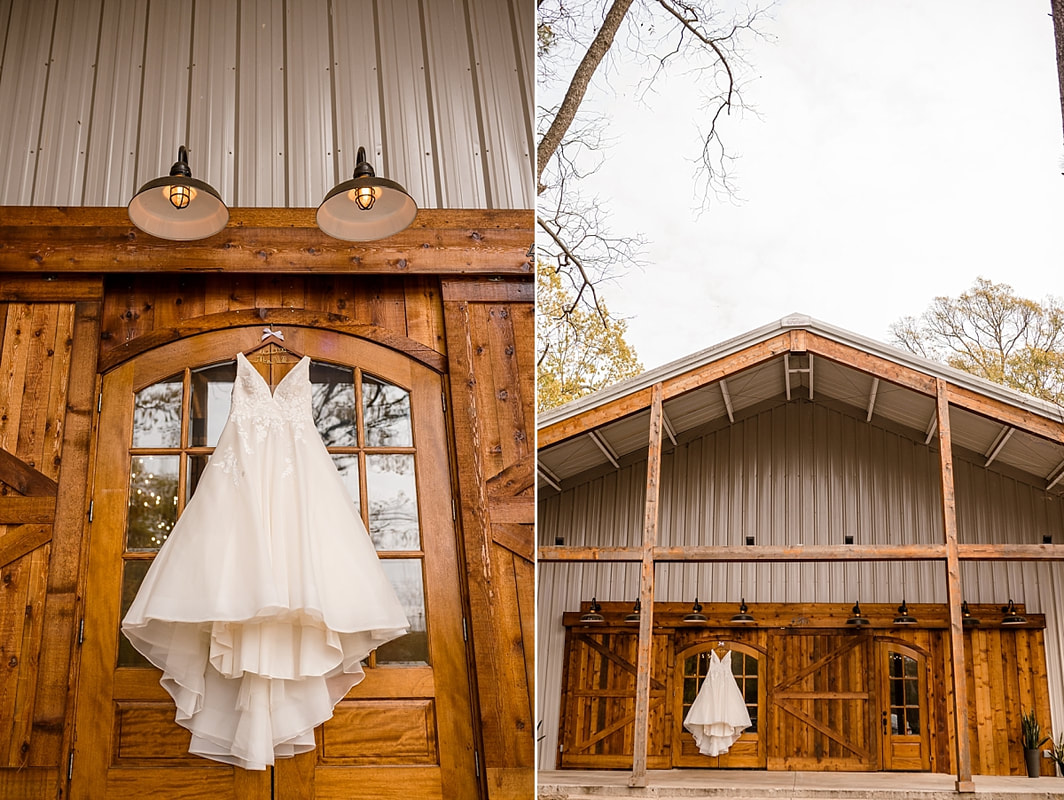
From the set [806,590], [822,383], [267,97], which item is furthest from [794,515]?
[267,97]

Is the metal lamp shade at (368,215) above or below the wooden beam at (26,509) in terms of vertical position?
above

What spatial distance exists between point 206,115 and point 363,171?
101 centimetres

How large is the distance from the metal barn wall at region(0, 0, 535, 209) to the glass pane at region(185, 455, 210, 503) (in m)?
1.03

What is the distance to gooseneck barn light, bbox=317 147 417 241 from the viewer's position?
9.43 feet

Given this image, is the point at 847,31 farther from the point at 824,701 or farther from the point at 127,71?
the point at 824,701

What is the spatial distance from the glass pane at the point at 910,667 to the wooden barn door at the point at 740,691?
4.36 ft

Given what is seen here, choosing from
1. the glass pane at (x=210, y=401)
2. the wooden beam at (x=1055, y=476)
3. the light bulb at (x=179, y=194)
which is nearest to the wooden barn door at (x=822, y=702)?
the wooden beam at (x=1055, y=476)

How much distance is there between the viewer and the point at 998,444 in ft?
23.9

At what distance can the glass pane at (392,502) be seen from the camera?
9.78ft

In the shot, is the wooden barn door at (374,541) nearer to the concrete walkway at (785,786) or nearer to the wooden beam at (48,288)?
the wooden beam at (48,288)

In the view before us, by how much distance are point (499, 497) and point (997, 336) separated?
15.5 feet

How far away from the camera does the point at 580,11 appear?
456 centimetres

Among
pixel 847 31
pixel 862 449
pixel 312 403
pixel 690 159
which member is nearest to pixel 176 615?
pixel 312 403

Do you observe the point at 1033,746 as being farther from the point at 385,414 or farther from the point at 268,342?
the point at 268,342
